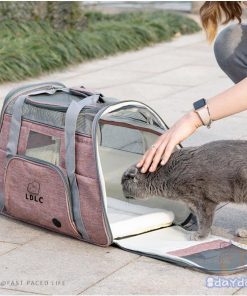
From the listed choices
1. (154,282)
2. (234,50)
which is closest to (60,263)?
(154,282)

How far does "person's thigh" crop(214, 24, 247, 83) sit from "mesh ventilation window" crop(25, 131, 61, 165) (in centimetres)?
121

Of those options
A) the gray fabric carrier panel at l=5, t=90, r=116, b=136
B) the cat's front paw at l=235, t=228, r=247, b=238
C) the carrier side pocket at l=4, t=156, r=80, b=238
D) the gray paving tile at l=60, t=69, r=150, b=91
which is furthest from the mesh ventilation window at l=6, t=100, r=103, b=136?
the gray paving tile at l=60, t=69, r=150, b=91

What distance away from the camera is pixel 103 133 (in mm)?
4703

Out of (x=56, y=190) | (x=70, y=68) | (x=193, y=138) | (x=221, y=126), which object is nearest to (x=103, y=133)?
(x=56, y=190)

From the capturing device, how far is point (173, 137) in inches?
150

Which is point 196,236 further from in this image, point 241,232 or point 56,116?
point 56,116

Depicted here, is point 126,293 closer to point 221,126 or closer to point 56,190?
point 56,190

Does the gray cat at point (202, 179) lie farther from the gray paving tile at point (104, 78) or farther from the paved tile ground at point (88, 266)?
the gray paving tile at point (104, 78)

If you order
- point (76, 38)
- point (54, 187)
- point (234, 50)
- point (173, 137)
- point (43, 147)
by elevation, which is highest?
point (234, 50)

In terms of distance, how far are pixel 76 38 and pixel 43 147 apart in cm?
542

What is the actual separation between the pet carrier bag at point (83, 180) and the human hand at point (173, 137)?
287 mm

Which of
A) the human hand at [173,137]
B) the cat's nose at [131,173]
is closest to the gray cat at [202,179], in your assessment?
the cat's nose at [131,173]

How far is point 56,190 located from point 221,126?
2.65 meters

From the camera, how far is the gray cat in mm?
3924
